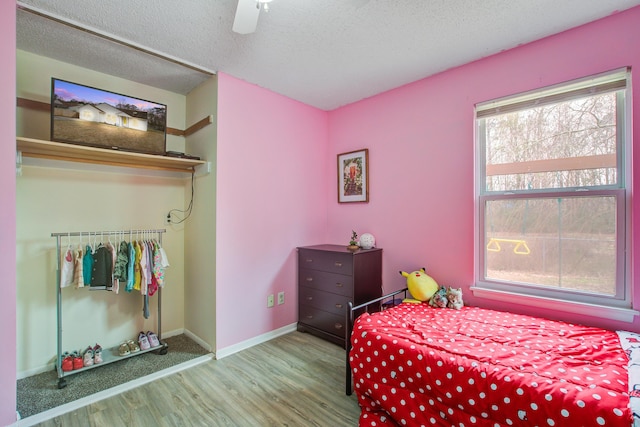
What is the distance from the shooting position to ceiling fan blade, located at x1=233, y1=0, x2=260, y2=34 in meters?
1.40

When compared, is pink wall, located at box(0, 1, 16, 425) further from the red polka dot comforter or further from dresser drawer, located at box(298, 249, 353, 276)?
dresser drawer, located at box(298, 249, 353, 276)

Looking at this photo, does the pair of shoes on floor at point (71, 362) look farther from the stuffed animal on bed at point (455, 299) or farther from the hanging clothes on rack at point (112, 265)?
the stuffed animal on bed at point (455, 299)

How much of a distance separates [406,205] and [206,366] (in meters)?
Answer: 2.30

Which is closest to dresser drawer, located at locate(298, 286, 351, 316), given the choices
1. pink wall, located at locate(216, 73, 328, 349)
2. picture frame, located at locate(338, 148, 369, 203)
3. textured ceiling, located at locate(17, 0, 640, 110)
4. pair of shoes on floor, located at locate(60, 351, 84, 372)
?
pink wall, located at locate(216, 73, 328, 349)

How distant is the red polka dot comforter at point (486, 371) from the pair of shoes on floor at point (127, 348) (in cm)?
192

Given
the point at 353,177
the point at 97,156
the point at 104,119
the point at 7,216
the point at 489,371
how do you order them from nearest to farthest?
the point at 489,371, the point at 7,216, the point at 104,119, the point at 97,156, the point at 353,177

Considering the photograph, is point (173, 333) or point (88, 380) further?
point (173, 333)

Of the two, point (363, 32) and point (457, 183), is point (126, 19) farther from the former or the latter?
point (457, 183)

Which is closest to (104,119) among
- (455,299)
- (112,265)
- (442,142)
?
(112,265)

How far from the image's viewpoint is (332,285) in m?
2.83

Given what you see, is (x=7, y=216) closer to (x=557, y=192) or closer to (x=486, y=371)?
(x=486, y=371)

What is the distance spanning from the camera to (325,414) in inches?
72.1

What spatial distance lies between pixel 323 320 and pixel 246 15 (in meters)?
2.58

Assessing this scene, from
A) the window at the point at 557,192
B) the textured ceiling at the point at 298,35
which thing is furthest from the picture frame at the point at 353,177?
the window at the point at 557,192
